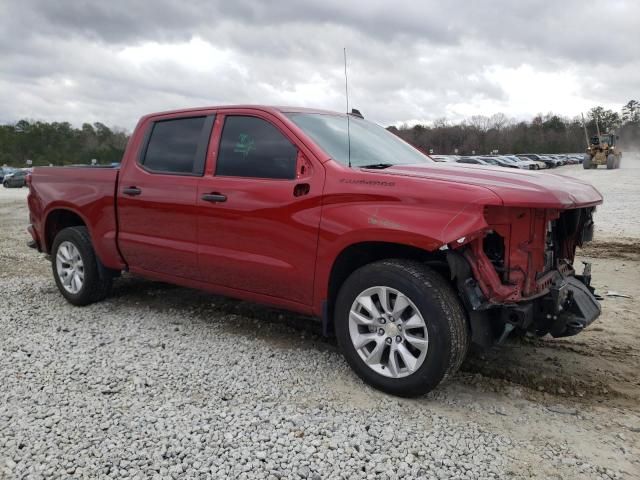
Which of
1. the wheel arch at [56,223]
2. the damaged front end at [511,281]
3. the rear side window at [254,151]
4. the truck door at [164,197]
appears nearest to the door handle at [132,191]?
the truck door at [164,197]

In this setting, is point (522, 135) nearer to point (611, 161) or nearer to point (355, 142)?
point (611, 161)

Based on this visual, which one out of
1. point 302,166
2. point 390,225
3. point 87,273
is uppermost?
point 302,166

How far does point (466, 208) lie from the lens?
3.03 m

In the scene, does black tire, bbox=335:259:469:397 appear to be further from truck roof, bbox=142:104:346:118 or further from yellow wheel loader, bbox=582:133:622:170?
yellow wheel loader, bbox=582:133:622:170

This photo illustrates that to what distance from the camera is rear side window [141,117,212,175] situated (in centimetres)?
443

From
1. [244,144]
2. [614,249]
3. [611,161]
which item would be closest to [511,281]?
[244,144]

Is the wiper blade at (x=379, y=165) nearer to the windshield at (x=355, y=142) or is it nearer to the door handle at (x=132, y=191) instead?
the windshield at (x=355, y=142)

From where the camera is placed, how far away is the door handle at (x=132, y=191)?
4.76 meters

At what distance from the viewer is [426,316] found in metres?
3.20

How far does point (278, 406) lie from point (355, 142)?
2.04 m

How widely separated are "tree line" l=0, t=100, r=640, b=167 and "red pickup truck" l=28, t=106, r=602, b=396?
238 feet

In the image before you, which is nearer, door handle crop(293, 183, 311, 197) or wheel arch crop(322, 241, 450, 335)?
wheel arch crop(322, 241, 450, 335)

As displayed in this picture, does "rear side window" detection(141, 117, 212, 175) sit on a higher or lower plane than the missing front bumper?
higher

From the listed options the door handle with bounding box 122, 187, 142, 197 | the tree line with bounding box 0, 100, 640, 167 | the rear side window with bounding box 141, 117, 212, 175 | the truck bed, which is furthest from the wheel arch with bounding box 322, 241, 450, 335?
the tree line with bounding box 0, 100, 640, 167
